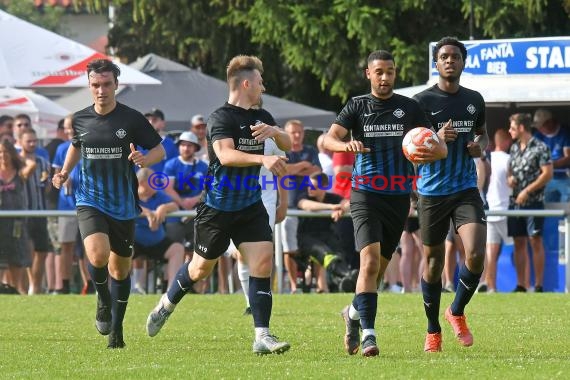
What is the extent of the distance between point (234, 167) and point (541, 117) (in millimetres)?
9736

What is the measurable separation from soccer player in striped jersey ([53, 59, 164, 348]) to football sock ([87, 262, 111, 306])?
0.03 ft

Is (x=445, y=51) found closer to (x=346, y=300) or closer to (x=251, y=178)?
(x=251, y=178)

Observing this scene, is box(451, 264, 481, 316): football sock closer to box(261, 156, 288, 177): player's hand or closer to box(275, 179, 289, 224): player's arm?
box(261, 156, 288, 177): player's hand

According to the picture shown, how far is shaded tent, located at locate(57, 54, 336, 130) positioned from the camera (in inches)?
943

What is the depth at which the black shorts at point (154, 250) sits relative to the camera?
17948 millimetres

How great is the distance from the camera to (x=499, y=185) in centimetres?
1811

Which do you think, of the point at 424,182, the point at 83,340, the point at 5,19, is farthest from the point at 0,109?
the point at 424,182

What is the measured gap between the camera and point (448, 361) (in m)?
9.62

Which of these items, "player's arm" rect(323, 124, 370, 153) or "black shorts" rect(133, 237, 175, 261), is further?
"black shorts" rect(133, 237, 175, 261)

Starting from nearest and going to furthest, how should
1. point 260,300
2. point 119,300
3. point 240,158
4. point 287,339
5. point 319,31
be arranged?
point 240,158, point 260,300, point 119,300, point 287,339, point 319,31

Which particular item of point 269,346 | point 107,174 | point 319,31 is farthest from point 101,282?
point 319,31

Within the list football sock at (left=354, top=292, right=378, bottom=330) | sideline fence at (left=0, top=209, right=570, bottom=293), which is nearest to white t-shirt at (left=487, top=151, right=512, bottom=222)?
sideline fence at (left=0, top=209, right=570, bottom=293)

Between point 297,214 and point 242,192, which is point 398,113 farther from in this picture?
point 297,214

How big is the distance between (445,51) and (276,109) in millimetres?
14607
